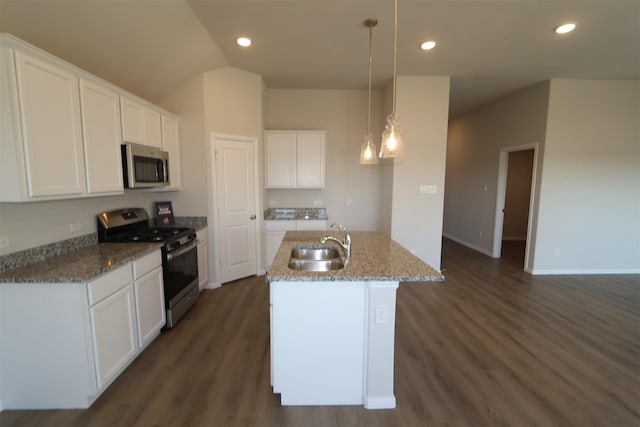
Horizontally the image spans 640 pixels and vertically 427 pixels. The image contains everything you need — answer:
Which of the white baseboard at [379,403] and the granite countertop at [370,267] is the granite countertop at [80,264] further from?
the white baseboard at [379,403]

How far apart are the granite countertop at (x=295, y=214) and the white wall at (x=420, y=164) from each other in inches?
49.3

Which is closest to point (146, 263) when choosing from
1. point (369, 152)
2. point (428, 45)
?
point (369, 152)

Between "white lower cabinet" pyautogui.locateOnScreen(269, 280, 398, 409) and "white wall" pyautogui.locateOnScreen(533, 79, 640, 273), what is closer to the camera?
"white lower cabinet" pyautogui.locateOnScreen(269, 280, 398, 409)

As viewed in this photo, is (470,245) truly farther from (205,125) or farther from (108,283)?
(108,283)

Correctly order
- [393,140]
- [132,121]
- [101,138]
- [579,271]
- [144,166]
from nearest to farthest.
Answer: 1. [393,140]
2. [101,138]
3. [132,121]
4. [144,166]
5. [579,271]

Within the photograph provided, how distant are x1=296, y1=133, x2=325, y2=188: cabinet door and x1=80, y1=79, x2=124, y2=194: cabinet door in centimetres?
248

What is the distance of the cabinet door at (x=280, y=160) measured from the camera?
4.33m

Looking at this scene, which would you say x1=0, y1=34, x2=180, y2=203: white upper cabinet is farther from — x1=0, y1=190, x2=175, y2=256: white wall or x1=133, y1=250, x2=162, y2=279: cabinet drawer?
x1=133, y1=250, x2=162, y2=279: cabinet drawer

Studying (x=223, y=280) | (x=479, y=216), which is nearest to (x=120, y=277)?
(x=223, y=280)

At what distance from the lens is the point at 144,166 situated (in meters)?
2.77

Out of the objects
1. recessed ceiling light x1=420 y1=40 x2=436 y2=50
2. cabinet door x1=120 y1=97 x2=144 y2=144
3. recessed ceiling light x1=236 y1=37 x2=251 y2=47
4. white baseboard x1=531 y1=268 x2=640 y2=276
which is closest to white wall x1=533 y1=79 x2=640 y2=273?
white baseboard x1=531 y1=268 x2=640 y2=276

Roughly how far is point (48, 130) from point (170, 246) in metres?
1.29

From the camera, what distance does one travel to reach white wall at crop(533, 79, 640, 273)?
407 centimetres

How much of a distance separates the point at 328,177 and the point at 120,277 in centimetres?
343
